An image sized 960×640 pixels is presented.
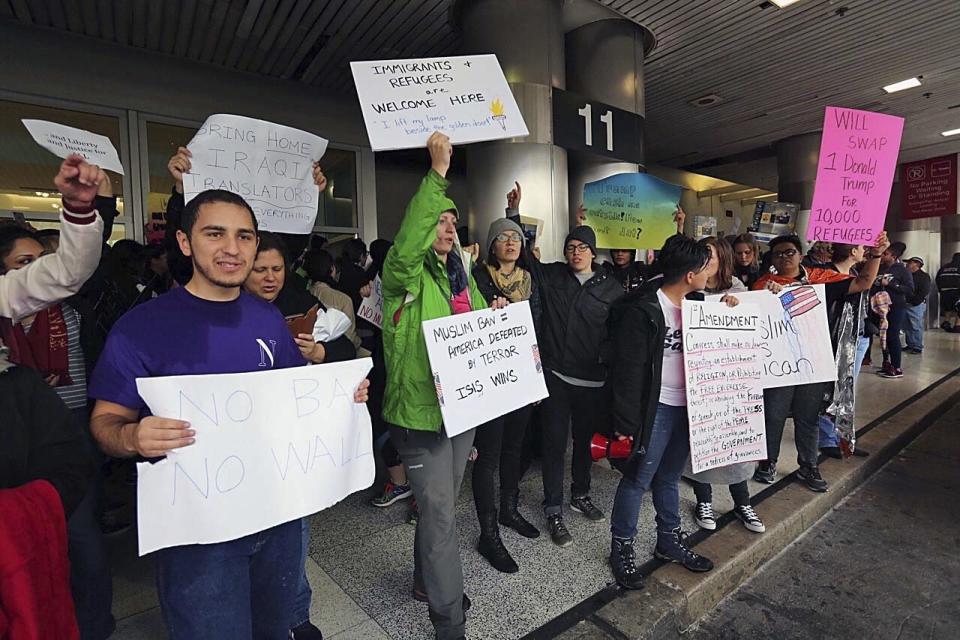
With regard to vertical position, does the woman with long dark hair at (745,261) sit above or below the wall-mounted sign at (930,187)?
below

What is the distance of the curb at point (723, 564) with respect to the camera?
7.58 ft

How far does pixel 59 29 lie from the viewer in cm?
527

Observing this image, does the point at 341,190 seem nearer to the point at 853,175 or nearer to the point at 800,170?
the point at 853,175

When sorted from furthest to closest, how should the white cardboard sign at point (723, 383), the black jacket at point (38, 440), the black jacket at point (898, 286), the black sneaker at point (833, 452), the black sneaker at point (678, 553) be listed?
the black jacket at point (898, 286) → the black sneaker at point (833, 452) → the black sneaker at point (678, 553) → the white cardboard sign at point (723, 383) → the black jacket at point (38, 440)

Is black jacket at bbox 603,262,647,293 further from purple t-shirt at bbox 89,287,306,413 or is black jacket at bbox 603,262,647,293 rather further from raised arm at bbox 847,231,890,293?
purple t-shirt at bbox 89,287,306,413

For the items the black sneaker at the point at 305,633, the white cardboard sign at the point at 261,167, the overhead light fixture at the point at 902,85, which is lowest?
the black sneaker at the point at 305,633

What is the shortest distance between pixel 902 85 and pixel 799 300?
7.18 meters

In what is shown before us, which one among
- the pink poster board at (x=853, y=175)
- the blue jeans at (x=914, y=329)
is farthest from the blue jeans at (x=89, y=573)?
the blue jeans at (x=914, y=329)

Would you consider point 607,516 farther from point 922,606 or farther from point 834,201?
point 834,201

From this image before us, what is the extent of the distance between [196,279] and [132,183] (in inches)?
221

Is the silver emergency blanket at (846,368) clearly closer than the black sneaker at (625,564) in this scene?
No

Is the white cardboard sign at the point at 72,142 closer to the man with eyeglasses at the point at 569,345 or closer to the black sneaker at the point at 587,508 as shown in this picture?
the man with eyeglasses at the point at 569,345

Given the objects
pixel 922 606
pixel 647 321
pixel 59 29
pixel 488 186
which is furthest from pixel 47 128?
pixel 59 29

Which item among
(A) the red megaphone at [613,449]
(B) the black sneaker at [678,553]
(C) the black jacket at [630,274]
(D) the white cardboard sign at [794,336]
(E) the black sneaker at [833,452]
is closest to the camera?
(A) the red megaphone at [613,449]
